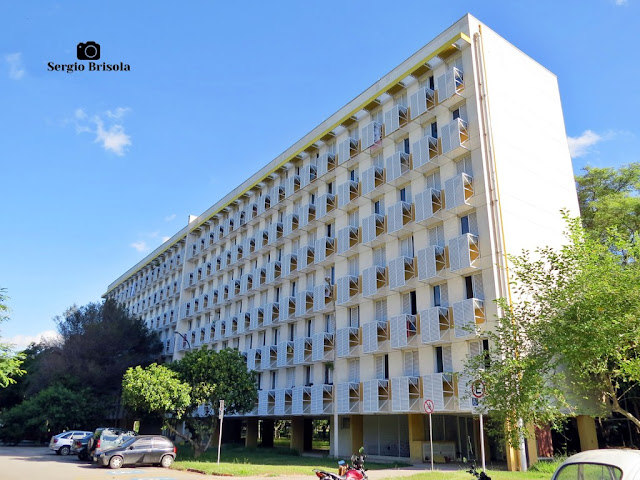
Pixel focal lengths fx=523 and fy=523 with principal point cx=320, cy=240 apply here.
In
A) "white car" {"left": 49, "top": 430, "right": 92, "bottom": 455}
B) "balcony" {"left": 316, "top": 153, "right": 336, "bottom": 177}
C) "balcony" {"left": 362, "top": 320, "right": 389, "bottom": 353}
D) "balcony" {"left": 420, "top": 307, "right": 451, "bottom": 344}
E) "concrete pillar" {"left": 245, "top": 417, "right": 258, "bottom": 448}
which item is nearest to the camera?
"balcony" {"left": 420, "top": 307, "right": 451, "bottom": 344}

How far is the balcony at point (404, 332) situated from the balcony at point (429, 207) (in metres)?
4.98

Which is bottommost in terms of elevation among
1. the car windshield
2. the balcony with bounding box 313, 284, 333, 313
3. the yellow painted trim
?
the car windshield

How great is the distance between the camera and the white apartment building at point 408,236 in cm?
2480

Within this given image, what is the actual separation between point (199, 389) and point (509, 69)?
24.6 m

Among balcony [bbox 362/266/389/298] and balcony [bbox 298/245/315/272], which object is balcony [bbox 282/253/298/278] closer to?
balcony [bbox 298/245/315/272]

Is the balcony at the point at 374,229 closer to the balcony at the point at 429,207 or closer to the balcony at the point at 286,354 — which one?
the balcony at the point at 429,207

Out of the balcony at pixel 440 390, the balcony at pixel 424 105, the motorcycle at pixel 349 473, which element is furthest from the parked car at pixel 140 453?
the balcony at pixel 424 105

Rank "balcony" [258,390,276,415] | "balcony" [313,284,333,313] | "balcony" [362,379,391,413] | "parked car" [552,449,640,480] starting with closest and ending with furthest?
"parked car" [552,449,640,480] < "balcony" [362,379,391,413] < "balcony" [313,284,333,313] < "balcony" [258,390,276,415]

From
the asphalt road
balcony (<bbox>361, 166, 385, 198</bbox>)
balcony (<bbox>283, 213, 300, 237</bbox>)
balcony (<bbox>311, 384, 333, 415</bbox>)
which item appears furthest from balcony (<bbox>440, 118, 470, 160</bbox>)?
the asphalt road

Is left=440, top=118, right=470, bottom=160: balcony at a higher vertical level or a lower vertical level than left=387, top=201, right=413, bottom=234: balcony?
higher

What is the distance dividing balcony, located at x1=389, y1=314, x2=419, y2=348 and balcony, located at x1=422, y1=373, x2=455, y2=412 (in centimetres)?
206

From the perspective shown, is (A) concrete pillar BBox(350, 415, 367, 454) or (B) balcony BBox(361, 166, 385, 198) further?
(B) balcony BBox(361, 166, 385, 198)

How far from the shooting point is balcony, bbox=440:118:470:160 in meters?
26.0

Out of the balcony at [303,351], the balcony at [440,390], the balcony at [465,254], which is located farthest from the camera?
the balcony at [303,351]
